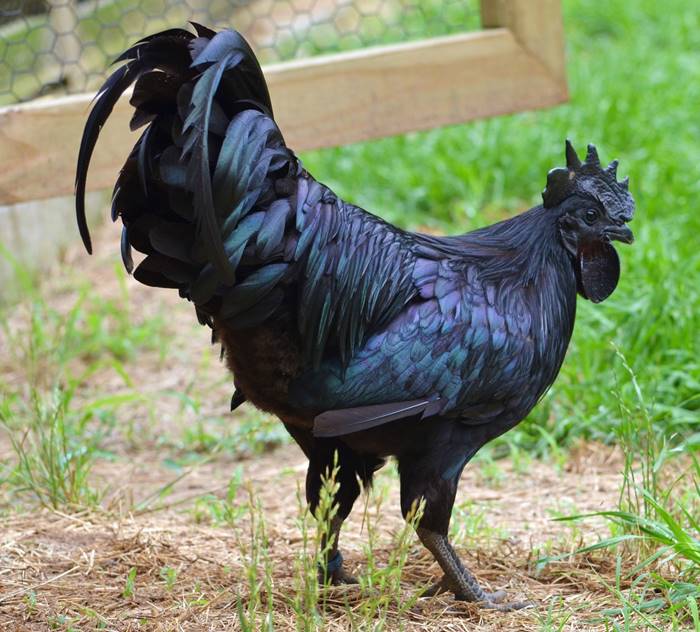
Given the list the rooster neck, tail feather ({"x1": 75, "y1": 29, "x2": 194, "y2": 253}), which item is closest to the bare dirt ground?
the rooster neck

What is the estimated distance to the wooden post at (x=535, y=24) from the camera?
499cm

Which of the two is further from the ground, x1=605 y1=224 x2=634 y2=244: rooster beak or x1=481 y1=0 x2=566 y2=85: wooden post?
x1=481 y1=0 x2=566 y2=85: wooden post

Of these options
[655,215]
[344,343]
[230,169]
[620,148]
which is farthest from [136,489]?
[620,148]

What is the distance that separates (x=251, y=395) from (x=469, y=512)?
1372mm

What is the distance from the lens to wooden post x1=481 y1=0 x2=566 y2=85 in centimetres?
499

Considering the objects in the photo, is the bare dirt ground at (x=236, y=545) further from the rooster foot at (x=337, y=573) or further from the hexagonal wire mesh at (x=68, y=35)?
the hexagonal wire mesh at (x=68, y=35)

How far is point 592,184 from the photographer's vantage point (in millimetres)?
3309

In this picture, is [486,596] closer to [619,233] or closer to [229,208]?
[619,233]

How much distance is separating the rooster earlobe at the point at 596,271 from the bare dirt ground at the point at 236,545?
927 millimetres

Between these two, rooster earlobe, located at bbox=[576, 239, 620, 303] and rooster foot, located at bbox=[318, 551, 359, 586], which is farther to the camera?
rooster foot, located at bbox=[318, 551, 359, 586]

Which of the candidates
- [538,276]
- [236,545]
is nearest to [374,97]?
[538,276]

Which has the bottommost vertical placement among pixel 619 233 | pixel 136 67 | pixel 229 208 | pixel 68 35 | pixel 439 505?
pixel 439 505

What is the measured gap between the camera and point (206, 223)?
2656 millimetres

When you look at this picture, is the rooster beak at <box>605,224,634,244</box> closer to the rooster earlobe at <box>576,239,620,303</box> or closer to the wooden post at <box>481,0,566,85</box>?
the rooster earlobe at <box>576,239,620,303</box>
